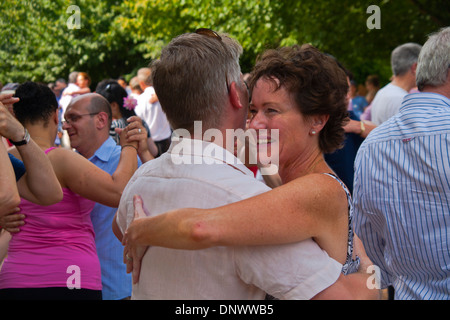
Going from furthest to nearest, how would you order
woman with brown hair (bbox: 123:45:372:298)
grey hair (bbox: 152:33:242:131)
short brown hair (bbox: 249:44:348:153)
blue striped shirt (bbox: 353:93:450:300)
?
blue striped shirt (bbox: 353:93:450:300), short brown hair (bbox: 249:44:348:153), grey hair (bbox: 152:33:242:131), woman with brown hair (bbox: 123:45:372:298)

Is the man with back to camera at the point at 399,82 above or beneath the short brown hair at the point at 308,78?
above

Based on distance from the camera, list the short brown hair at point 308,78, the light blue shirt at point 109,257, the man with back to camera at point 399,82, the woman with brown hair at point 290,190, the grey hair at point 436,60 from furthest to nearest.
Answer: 1. the man with back to camera at point 399,82
2. the light blue shirt at point 109,257
3. the grey hair at point 436,60
4. the short brown hair at point 308,78
5. the woman with brown hair at point 290,190

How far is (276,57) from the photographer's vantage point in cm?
200

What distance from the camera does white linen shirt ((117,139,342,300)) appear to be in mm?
1506

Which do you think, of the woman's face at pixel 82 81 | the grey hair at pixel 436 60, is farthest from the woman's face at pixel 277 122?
A: the woman's face at pixel 82 81

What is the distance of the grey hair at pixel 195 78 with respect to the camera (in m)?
1.64

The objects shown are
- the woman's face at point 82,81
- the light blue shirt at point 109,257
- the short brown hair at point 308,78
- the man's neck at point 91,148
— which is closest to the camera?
the short brown hair at point 308,78

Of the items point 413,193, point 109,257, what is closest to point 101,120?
point 109,257

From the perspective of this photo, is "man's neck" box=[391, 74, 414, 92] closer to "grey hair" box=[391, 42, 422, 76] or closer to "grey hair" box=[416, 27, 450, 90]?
"grey hair" box=[391, 42, 422, 76]

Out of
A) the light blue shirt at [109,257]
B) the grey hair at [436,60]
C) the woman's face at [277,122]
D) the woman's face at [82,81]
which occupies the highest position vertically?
the woman's face at [82,81]

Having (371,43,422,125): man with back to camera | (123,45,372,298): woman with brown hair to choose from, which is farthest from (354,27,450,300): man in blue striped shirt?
(371,43,422,125): man with back to camera

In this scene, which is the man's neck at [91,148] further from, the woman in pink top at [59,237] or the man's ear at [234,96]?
the man's ear at [234,96]

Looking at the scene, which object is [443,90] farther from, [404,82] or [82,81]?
[82,81]
